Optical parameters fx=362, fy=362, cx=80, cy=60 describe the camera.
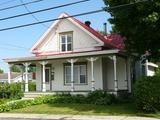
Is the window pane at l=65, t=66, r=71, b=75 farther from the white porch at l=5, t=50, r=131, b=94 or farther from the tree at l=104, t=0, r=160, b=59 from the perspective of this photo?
A: the tree at l=104, t=0, r=160, b=59

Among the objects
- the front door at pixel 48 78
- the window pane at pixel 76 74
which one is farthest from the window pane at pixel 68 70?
the front door at pixel 48 78

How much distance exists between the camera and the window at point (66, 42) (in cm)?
3353

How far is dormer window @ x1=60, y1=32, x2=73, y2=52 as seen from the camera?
33.5 m

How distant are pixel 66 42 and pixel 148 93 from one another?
15.1 metres

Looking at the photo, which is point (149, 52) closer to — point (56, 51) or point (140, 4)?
point (140, 4)

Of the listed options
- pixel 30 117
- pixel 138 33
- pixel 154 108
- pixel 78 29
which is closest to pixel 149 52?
pixel 138 33

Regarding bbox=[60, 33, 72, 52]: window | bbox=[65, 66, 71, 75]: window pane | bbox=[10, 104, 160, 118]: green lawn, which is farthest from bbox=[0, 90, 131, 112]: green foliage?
bbox=[60, 33, 72, 52]: window

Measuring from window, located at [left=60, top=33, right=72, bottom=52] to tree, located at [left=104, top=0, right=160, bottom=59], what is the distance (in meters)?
11.0

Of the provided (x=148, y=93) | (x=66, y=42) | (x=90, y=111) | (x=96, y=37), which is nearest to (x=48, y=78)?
(x=66, y=42)

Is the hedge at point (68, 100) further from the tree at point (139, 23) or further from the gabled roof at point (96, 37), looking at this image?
the gabled roof at point (96, 37)

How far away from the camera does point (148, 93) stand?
19.8m

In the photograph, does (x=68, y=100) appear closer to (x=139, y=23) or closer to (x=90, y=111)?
(x=90, y=111)

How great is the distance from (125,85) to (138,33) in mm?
11108

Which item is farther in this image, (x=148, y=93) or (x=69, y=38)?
(x=69, y=38)
